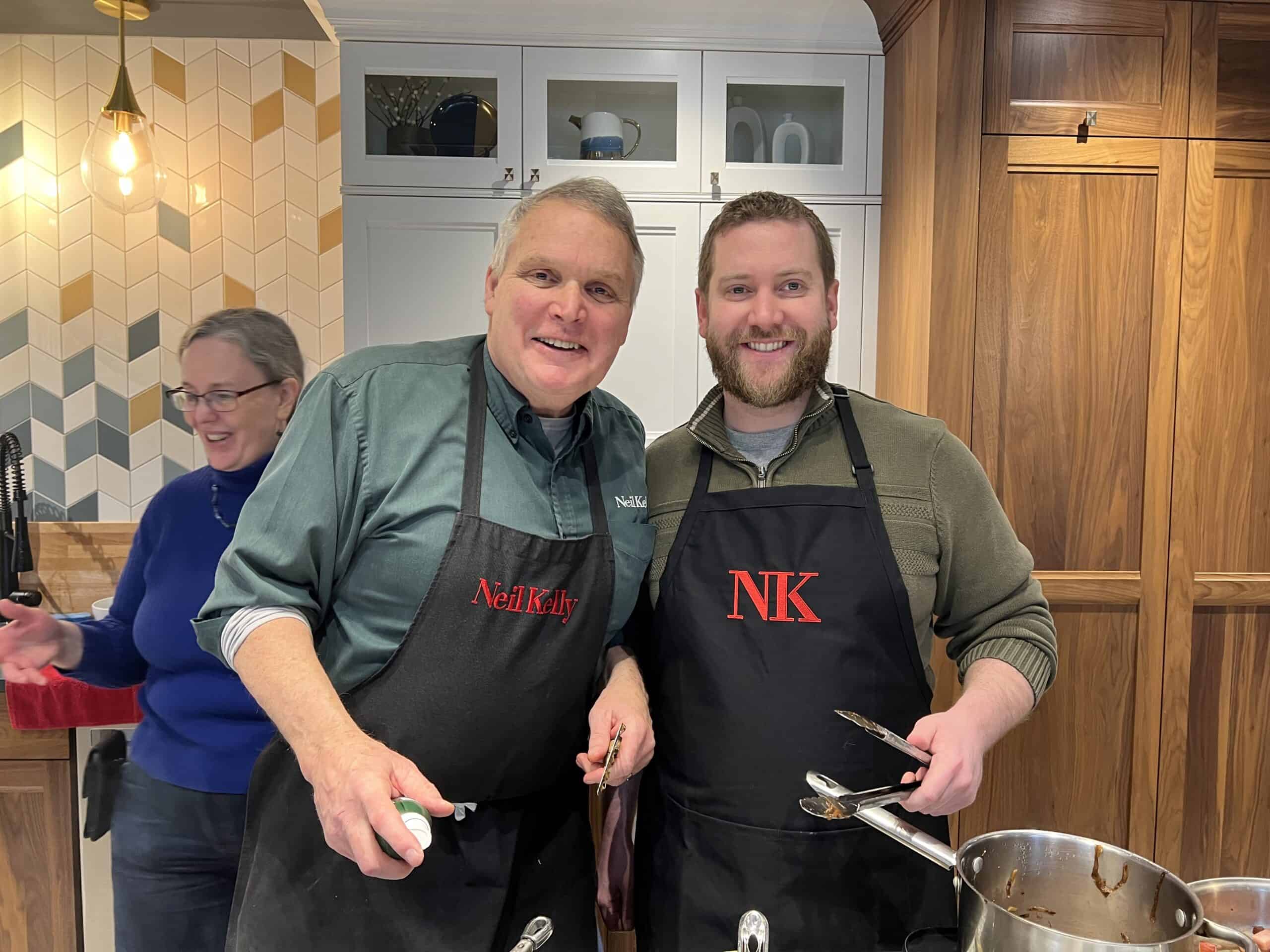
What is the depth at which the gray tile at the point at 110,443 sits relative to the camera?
Answer: 2873mm

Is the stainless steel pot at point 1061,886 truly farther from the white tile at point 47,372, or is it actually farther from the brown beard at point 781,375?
the white tile at point 47,372

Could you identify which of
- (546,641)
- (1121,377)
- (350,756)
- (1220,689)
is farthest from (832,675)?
(1220,689)

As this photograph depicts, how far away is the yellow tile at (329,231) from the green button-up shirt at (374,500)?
1846 millimetres

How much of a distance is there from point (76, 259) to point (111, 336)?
0.82 ft

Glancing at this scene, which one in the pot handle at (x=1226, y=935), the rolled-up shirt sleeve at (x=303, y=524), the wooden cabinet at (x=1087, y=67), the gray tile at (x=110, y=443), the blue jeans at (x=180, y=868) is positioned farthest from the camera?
the gray tile at (x=110, y=443)

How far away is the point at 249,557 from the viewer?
1023mm

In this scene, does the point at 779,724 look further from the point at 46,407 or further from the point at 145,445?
the point at 46,407

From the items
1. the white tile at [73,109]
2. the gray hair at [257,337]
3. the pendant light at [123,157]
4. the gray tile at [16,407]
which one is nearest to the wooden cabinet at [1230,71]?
the gray hair at [257,337]

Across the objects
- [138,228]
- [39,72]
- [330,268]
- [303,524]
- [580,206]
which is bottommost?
[303,524]

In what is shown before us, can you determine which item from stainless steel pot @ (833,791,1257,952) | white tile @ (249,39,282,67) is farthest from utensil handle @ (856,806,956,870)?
white tile @ (249,39,282,67)

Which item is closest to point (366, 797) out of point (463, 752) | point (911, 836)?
point (463, 752)

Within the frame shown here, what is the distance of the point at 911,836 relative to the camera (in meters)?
0.87

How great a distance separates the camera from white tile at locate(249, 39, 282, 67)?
283 cm

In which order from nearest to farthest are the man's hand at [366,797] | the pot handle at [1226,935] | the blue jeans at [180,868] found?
the pot handle at [1226,935], the man's hand at [366,797], the blue jeans at [180,868]
